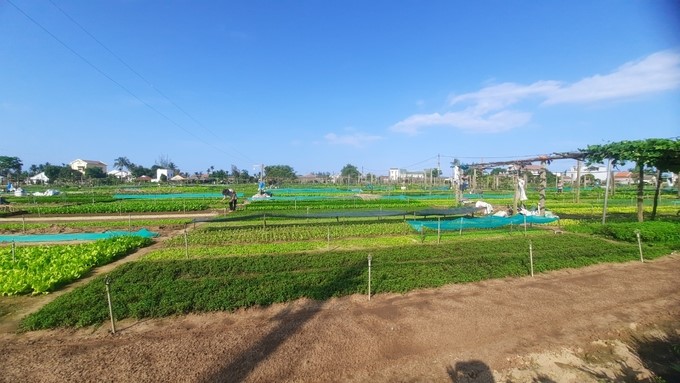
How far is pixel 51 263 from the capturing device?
428 inches

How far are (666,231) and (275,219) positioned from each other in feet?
72.9

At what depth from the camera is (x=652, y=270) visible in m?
10.9

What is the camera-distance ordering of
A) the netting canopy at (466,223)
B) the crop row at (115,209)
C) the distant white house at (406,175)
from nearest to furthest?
Result: the netting canopy at (466,223) < the crop row at (115,209) < the distant white house at (406,175)

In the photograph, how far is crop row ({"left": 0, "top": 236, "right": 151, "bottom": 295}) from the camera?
28.8ft

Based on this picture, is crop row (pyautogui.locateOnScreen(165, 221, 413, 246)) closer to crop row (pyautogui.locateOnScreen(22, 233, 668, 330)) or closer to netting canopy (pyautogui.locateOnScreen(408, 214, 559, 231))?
netting canopy (pyautogui.locateOnScreen(408, 214, 559, 231))

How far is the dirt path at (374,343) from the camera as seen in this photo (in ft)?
17.4

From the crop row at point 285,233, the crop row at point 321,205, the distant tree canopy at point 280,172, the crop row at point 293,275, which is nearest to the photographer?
the crop row at point 293,275

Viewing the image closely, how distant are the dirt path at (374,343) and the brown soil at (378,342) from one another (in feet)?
0.07

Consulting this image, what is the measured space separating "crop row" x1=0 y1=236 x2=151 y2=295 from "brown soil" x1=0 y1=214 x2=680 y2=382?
309 cm

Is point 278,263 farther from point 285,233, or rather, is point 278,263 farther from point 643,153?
point 643,153

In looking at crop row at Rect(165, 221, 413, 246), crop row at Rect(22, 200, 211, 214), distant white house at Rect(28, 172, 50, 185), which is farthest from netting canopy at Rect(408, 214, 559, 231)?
distant white house at Rect(28, 172, 50, 185)

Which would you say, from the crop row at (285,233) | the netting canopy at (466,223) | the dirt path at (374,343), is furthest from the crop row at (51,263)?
the netting canopy at (466,223)

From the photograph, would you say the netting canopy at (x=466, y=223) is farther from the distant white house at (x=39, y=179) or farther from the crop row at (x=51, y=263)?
the distant white house at (x=39, y=179)

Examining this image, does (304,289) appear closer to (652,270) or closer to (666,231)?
(652,270)
